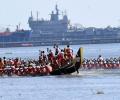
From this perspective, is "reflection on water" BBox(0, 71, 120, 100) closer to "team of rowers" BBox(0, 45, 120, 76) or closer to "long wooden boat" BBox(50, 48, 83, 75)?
"long wooden boat" BBox(50, 48, 83, 75)

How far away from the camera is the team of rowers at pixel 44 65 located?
46.9 m

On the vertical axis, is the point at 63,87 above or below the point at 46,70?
below

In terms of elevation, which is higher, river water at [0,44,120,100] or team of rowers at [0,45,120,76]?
team of rowers at [0,45,120,76]

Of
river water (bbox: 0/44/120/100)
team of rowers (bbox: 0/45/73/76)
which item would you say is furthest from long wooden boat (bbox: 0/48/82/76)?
river water (bbox: 0/44/120/100)

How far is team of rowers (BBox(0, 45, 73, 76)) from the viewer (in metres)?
46.9

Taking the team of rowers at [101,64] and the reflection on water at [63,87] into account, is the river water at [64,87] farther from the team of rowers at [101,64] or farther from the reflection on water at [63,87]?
the team of rowers at [101,64]

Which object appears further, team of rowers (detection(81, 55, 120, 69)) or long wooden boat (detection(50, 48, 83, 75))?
team of rowers (detection(81, 55, 120, 69))

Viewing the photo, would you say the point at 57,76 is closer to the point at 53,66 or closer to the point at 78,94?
the point at 53,66

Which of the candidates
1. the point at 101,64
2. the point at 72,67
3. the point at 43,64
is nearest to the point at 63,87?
the point at 72,67

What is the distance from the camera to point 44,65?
48.0 meters

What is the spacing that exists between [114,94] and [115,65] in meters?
22.5

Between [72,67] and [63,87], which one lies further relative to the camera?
[72,67]

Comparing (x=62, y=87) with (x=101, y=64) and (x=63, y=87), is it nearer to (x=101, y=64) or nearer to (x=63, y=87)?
(x=63, y=87)

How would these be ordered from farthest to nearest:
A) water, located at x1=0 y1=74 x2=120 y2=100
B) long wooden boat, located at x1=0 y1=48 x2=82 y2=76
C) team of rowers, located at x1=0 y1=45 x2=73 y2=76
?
long wooden boat, located at x1=0 y1=48 x2=82 y2=76
team of rowers, located at x1=0 y1=45 x2=73 y2=76
water, located at x1=0 y1=74 x2=120 y2=100
